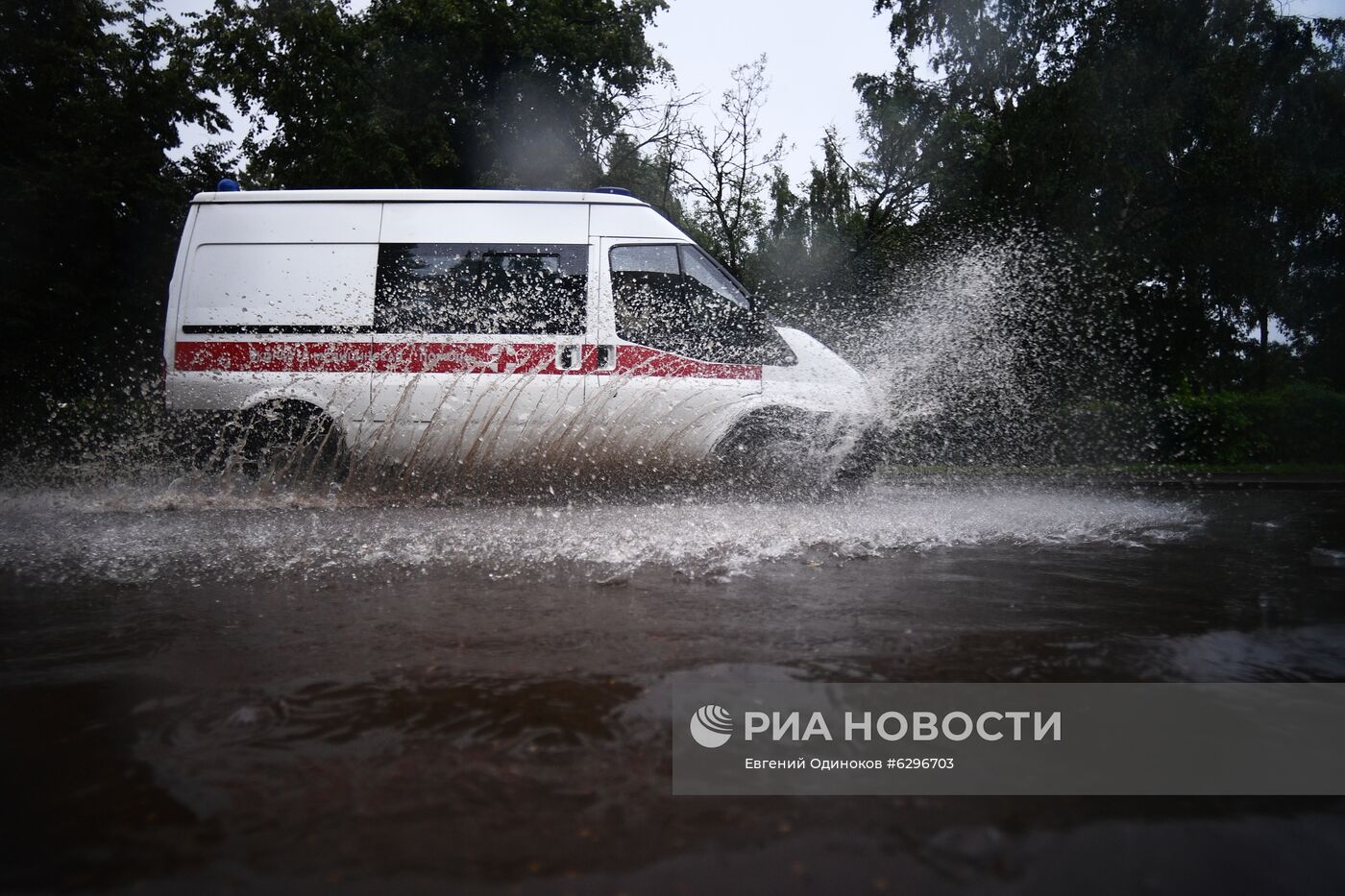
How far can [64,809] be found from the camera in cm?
128

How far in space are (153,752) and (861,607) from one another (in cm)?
188

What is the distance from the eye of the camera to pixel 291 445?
6.04m

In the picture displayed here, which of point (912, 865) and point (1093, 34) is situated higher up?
point (1093, 34)

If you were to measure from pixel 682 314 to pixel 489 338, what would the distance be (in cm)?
143

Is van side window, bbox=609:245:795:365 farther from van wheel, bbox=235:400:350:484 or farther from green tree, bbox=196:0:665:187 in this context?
green tree, bbox=196:0:665:187

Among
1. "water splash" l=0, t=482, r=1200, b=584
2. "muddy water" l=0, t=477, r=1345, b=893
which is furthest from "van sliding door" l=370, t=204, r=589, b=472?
"muddy water" l=0, t=477, r=1345, b=893

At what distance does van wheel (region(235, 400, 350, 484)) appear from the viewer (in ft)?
19.5

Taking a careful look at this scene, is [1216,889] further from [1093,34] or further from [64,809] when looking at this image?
[1093,34]

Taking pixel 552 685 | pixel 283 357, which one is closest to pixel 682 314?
pixel 283 357

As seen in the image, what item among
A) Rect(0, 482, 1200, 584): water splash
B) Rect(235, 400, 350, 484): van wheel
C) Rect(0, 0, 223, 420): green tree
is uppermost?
Rect(0, 0, 223, 420): green tree

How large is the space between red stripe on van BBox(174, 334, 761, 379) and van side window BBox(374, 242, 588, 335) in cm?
17

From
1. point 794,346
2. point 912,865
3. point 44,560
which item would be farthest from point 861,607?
point 794,346

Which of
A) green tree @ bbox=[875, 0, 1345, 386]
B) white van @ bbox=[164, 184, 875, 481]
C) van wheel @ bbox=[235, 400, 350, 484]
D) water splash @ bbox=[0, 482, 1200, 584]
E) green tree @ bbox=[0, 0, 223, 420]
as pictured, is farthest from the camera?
green tree @ bbox=[875, 0, 1345, 386]

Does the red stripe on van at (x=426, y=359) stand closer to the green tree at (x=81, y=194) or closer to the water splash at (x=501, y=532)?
the water splash at (x=501, y=532)
